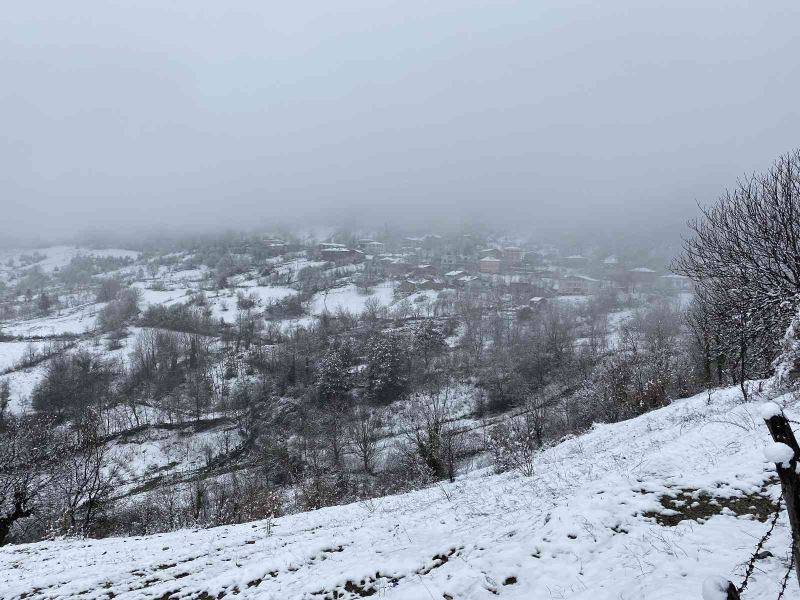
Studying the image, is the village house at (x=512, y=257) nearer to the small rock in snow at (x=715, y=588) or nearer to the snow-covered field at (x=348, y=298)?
the snow-covered field at (x=348, y=298)

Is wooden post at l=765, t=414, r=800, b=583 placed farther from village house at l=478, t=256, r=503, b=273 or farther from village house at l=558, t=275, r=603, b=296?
village house at l=478, t=256, r=503, b=273

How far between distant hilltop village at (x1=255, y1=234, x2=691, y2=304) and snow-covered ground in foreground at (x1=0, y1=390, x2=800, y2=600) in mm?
104260

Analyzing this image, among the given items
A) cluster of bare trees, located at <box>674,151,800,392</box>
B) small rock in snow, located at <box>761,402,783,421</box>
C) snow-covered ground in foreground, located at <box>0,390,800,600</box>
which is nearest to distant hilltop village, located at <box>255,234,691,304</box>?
cluster of bare trees, located at <box>674,151,800,392</box>

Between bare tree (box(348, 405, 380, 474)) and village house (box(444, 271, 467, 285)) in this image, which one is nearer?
bare tree (box(348, 405, 380, 474))

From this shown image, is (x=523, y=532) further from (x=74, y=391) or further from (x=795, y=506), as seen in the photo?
(x=74, y=391)

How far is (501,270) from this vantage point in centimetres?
16075

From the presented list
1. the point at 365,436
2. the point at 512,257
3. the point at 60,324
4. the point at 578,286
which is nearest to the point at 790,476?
the point at 365,436

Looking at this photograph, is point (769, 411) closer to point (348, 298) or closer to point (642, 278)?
point (348, 298)

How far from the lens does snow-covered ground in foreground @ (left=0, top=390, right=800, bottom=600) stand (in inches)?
183

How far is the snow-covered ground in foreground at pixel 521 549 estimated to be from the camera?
466 cm

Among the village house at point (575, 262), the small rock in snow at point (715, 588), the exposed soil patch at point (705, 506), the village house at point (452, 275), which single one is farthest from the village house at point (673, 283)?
the small rock in snow at point (715, 588)

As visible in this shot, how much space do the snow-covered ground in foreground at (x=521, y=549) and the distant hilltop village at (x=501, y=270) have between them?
104 metres

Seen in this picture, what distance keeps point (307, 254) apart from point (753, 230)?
171880 millimetres

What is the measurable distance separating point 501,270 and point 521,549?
16059 cm
